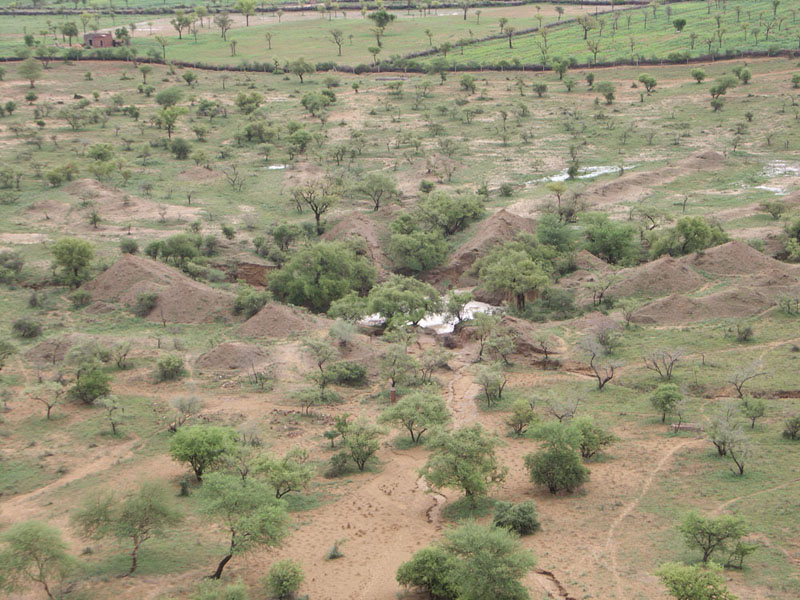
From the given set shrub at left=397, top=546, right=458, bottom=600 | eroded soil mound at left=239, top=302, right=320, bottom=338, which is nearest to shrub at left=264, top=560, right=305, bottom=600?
shrub at left=397, top=546, right=458, bottom=600

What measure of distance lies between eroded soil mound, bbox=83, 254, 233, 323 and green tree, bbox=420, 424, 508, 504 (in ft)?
68.4

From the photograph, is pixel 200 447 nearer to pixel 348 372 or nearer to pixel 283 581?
pixel 283 581

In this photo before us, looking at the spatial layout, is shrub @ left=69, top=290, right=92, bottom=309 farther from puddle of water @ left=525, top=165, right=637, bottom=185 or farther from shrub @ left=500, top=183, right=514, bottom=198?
puddle of water @ left=525, top=165, right=637, bottom=185

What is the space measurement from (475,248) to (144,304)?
2192 centimetres

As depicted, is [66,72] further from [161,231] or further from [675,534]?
[675,534]

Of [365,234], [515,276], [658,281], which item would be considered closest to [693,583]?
[515,276]

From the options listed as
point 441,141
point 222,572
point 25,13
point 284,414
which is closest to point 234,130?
point 441,141

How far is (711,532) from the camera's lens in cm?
2516

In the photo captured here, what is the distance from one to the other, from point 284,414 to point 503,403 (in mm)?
9990

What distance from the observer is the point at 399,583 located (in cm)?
2581

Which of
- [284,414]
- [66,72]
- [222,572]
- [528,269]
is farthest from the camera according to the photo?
[66,72]

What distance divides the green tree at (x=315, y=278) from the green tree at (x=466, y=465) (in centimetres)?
2138

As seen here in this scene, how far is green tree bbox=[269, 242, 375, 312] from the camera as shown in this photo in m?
51.0

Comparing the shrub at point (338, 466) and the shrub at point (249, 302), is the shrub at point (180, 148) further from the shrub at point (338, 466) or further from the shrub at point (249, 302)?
the shrub at point (338, 466)
